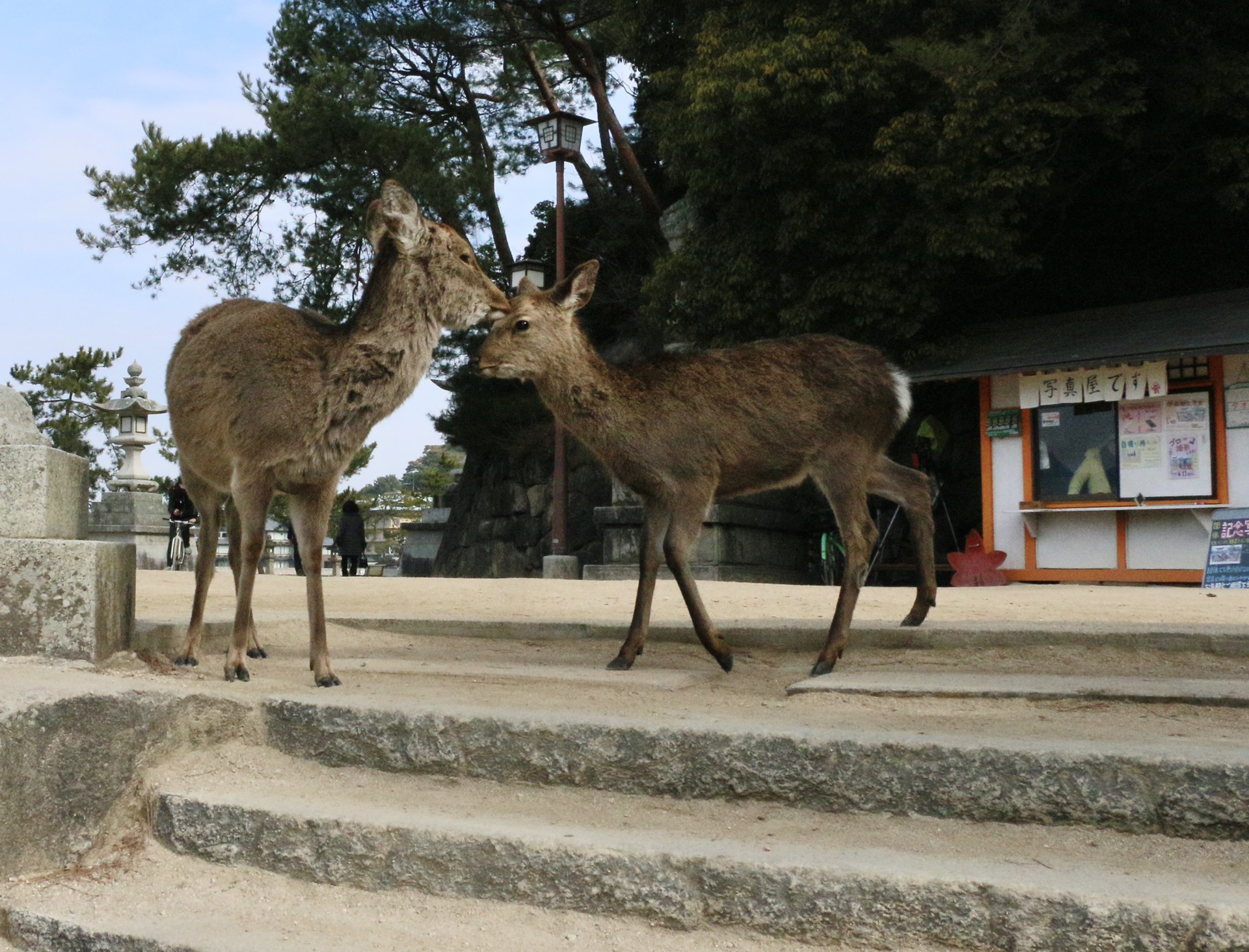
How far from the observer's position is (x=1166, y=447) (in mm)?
12164

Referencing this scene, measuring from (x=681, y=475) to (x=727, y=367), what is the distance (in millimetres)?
624

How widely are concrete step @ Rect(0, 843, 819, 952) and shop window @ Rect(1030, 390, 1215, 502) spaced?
36.0 ft

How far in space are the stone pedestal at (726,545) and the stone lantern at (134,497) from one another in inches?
344

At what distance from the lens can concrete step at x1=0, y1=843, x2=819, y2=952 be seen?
2.63 m

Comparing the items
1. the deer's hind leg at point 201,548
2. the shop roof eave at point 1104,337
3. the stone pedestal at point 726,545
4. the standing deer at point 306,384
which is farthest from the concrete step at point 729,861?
the stone pedestal at point 726,545

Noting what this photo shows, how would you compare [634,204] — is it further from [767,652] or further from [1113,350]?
[767,652]

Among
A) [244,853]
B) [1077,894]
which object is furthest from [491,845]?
[1077,894]

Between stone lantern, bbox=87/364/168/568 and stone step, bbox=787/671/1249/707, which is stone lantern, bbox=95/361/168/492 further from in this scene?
stone step, bbox=787/671/1249/707

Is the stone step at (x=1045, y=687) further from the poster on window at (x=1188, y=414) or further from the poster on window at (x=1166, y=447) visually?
the poster on window at (x=1188, y=414)

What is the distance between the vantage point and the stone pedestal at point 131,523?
68.0 ft

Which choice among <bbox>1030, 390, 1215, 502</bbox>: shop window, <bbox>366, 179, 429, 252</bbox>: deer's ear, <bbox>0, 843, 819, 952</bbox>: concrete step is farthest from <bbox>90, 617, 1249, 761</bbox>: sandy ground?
<bbox>1030, 390, 1215, 502</bbox>: shop window

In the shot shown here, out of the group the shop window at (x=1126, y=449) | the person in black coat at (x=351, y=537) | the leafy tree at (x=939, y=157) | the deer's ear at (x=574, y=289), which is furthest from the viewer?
the person in black coat at (x=351, y=537)

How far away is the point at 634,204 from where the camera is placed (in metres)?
20.0

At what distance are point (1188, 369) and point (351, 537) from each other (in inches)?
570
